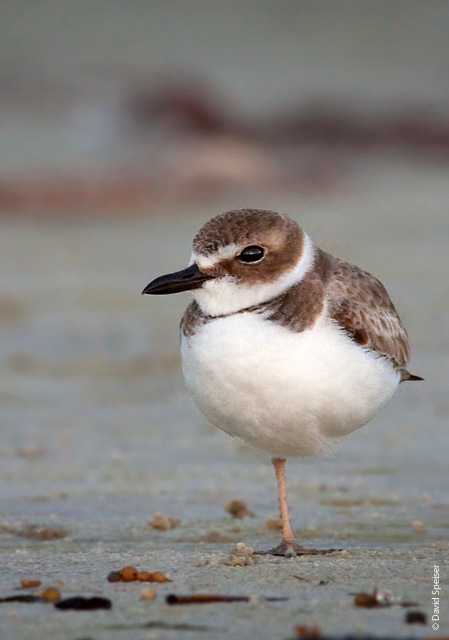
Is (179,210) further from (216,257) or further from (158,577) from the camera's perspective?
(158,577)

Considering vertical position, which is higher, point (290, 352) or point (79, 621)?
point (290, 352)

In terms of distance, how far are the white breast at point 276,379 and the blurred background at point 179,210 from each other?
62 centimetres

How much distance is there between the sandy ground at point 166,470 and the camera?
311 cm

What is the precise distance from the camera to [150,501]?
5.17m

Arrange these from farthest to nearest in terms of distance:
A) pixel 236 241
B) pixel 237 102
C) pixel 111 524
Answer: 1. pixel 237 102
2. pixel 111 524
3. pixel 236 241

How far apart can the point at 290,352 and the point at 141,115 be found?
506 inches

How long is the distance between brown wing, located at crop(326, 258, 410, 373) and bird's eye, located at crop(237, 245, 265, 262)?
266 mm

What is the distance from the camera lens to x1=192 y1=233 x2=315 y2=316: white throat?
411 centimetres

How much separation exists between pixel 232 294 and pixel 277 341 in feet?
0.88

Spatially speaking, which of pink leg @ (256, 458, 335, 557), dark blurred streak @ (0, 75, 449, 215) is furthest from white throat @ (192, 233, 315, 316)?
dark blurred streak @ (0, 75, 449, 215)

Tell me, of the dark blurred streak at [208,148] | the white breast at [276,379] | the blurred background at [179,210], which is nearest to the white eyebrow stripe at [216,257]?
the white breast at [276,379]

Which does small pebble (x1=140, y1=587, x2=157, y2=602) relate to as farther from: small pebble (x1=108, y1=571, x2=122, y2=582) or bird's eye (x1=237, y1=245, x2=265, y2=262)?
bird's eye (x1=237, y1=245, x2=265, y2=262)

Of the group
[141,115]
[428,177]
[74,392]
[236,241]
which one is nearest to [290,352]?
[236,241]

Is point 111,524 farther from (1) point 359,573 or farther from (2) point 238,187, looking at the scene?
(2) point 238,187
